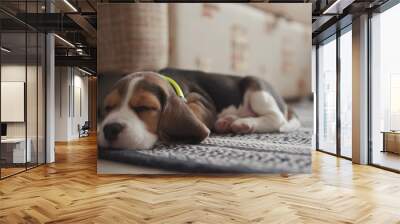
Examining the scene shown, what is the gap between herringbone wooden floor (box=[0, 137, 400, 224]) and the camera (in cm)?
359

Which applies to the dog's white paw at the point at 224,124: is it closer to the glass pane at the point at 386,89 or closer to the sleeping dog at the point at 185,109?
the sleeping dog at the point at 185,109

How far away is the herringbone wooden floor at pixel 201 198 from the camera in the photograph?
3590 millimetres

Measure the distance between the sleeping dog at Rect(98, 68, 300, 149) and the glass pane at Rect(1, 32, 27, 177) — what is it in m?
1.46

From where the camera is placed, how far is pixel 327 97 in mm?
9625

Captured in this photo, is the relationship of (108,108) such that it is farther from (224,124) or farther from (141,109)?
(224,124)

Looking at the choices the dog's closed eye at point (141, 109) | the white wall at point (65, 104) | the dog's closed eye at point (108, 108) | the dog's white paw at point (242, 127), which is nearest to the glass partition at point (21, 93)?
the dog's closed eye at point (108, 108)

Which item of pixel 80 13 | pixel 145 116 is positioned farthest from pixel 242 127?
pixel 80 13

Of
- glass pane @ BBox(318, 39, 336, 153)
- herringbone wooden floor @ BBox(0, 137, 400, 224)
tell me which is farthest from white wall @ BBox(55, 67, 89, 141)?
glass pane @ BBox(318, 39, 336, 153)

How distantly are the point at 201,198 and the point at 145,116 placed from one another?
1.85 m

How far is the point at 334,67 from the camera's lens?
29.6ft

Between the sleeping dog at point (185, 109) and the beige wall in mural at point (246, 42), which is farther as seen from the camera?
the beige wall in mural at point (246, 42)

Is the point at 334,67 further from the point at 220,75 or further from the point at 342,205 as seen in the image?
the point at 342,205

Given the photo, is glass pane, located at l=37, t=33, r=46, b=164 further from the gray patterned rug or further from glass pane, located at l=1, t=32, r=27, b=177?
the gray patterned rug

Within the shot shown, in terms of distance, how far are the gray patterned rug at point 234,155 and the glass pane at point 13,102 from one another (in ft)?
4.88
